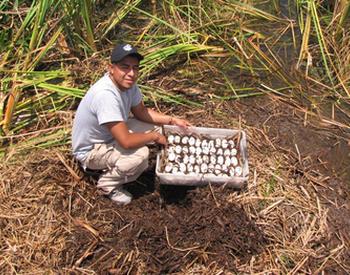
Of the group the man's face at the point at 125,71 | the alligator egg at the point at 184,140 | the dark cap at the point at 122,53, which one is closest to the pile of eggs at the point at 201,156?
the alligator egg at the point at 184,140

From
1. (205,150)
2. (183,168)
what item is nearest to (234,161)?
(205,150)

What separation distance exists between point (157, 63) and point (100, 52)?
444 millimetres

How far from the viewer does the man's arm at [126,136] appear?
2.00m

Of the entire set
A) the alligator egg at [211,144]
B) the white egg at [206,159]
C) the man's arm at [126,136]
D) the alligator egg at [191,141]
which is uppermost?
the man's arm at [126,136]

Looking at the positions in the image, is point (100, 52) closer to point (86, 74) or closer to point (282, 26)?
point (86, 74)

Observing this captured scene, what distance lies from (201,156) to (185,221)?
383 mm

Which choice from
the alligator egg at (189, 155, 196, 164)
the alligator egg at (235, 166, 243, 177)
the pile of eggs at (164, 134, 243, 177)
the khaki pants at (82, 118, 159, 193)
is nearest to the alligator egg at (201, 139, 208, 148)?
the pile of eggs at (164, 134, 243, 177)

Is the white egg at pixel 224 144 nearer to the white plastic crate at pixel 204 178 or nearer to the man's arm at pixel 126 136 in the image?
the white plastic crate at pixel 204 178

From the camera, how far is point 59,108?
2.69m

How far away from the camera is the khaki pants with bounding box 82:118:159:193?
84.9 inches

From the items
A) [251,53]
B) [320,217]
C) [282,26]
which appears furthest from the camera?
[282,26]

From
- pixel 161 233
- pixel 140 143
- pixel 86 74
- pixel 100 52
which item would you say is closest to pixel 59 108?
pixel 86 74

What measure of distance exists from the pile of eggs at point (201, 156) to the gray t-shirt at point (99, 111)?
13.1 inches

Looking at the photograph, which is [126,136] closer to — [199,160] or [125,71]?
[125,71]
